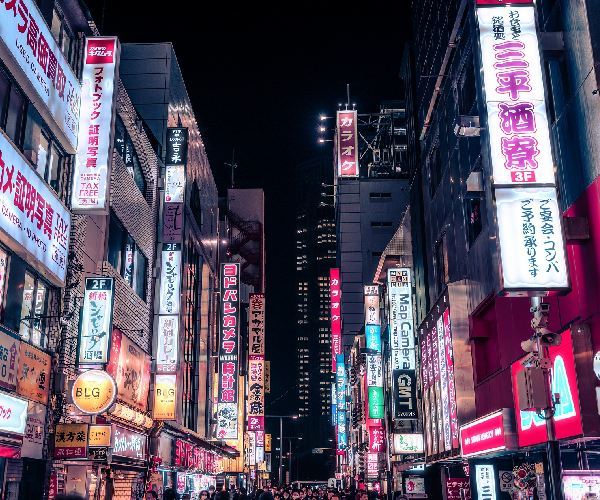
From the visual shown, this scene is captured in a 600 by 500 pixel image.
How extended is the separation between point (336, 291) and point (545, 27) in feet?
192

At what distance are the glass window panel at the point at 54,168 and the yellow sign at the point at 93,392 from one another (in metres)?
5.26

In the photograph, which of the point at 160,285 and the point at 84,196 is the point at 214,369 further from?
the point at 84,196

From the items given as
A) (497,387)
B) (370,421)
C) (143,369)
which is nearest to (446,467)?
(497,387)

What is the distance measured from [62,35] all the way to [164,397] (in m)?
14.8

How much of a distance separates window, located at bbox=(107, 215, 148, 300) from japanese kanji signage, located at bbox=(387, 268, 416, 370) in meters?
11.4

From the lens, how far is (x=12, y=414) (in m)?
14.1

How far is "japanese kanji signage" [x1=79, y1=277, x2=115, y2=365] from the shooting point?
58.6 ft

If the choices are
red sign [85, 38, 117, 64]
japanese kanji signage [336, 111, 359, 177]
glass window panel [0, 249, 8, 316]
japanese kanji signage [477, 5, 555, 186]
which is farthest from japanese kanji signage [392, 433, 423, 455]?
japanese kanji signage [336, 111, 359, 177]

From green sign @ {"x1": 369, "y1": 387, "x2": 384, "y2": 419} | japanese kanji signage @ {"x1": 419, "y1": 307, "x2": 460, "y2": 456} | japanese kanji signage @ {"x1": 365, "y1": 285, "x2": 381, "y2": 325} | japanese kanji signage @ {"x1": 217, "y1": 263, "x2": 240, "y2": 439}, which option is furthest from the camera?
japanese kanji signage @ {"x1": 365, "y1": 285, "x2": 381, "y2": 325}

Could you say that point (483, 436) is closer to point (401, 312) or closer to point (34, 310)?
point (34, 310)

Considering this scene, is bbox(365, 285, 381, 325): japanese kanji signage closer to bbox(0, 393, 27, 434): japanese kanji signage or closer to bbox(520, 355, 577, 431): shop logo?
bbox(0, 393, 27, 434): japanese kanji signage

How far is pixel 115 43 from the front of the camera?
18891 millimetres

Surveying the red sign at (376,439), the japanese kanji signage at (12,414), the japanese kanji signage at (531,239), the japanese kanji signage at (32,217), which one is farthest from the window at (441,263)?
the red sign at (376,439)

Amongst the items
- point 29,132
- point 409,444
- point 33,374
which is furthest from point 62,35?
point 409,444
